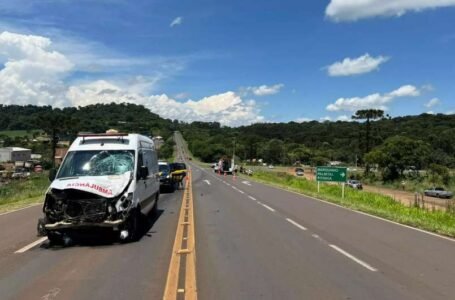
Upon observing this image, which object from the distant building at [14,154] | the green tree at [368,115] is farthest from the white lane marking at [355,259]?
the distant building at [14,154]

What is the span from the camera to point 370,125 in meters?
106

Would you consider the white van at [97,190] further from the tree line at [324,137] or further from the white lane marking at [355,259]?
the tree line at [324,137]

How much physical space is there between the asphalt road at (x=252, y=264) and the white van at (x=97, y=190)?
512 millimetres

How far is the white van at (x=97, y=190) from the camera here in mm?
10984

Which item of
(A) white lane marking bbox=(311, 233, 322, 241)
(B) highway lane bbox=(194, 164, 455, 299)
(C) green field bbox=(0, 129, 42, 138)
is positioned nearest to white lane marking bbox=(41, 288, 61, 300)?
(B) highway lane bbox=(194, 164, 455, 299)

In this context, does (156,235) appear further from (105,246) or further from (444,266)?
(444,266)

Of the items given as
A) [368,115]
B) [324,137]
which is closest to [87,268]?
[368,115]

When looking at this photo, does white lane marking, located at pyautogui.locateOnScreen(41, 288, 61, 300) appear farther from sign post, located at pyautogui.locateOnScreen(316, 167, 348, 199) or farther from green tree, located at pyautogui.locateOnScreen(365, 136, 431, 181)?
green tree, located at pyautogui.locateOnScreen(365, 136, 431, 181)

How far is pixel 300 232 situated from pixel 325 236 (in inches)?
35.1

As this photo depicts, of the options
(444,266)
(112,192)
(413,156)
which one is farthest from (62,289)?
(413,156)

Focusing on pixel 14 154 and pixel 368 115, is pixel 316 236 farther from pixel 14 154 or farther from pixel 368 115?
pixel 14 154

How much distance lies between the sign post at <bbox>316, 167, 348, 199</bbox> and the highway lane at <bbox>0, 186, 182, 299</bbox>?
1714 cm

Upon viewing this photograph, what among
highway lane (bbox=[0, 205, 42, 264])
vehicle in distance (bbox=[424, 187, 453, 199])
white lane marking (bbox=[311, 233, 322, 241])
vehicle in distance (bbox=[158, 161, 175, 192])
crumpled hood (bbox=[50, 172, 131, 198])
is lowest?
vehicle in distance (bbox=[424, 187, 453, 199])

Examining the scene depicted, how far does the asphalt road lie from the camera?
23.4 feet
